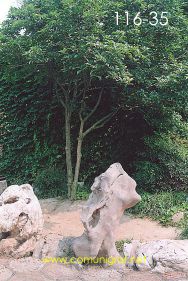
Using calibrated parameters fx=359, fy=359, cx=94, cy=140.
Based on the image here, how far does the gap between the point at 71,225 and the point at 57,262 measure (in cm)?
174

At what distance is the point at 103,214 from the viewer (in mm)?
4031

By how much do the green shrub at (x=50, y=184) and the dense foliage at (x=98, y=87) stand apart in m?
0.05

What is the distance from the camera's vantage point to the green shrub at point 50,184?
770cm

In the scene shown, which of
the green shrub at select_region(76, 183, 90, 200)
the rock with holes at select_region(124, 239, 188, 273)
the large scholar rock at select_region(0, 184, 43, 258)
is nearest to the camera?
the rock with holes at select_region(124, 239, 188, 273)

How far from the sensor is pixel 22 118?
8820 millimetres

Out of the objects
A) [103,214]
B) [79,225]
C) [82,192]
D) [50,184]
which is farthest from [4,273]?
[50,184]

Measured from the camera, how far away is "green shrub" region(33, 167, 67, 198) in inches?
303

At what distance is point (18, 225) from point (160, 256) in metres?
1.71

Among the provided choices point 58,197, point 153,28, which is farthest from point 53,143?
point 153,28

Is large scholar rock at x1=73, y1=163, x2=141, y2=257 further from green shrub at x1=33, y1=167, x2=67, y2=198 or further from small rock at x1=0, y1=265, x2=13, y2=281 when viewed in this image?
green shrub at x1=33, y1=167, x2=67, y2=198

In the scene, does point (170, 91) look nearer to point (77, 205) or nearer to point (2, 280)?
point (77, 205)

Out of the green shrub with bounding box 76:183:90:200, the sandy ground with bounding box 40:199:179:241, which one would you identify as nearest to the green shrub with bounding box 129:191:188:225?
the sandy ground with bounding box 40:199:179:241

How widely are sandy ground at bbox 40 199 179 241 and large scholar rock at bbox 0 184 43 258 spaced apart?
3.22ft

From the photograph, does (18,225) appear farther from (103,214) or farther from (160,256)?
(160,256)
